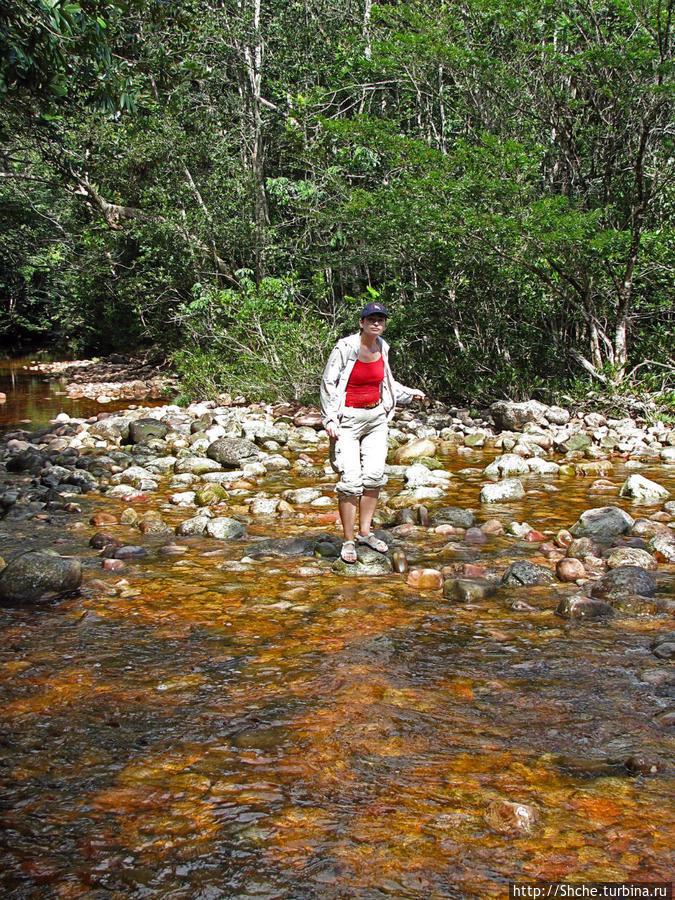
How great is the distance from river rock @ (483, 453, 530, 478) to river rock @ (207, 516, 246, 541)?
12.5 ft

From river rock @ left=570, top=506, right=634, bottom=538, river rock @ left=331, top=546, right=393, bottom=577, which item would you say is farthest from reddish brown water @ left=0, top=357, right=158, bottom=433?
river rock @ left=570, top=506, right=634, bottom=538

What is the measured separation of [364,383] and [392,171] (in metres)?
11.0

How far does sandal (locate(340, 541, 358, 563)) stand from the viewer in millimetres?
5922

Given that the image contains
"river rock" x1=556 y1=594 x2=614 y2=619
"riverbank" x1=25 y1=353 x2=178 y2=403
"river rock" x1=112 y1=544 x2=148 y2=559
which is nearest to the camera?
"river rock" x1=556 y1=594 x2=614 y2=619

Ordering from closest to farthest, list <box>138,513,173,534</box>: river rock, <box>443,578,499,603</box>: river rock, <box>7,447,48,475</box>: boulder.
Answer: <box>443,578,499,603</box>: river rock < <box>138,513,173,534</box>: river rock < <box>7,447,48,475</box>: boulder

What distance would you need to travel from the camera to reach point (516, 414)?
500 inches

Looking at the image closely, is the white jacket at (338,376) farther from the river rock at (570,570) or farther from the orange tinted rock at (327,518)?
the orange tinted rock at (327,518)

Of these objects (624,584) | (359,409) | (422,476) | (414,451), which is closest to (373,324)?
(359,409)

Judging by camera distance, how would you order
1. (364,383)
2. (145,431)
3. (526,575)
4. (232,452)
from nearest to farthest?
(526,575)
(364,383)
(232,452)
(145,431)

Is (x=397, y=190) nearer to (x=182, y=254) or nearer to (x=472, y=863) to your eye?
(x=182, y=254)

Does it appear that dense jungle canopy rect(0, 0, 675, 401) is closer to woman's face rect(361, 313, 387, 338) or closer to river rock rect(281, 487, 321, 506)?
woman's face rect(361, 313, 387, 338)

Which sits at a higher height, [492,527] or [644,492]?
[492,527]

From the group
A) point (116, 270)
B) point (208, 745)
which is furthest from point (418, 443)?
point (116, 270)

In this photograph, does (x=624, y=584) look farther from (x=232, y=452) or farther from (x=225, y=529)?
(x=232, y=452)
